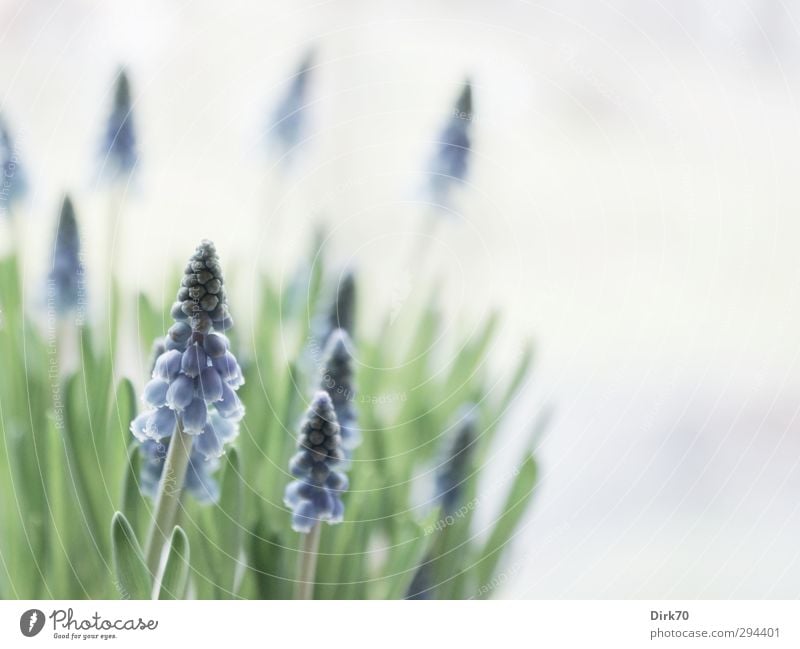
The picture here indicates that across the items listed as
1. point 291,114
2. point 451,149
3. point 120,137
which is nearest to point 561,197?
point 451,149

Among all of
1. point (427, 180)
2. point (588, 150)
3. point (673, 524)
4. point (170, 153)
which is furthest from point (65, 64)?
point (673, 524)

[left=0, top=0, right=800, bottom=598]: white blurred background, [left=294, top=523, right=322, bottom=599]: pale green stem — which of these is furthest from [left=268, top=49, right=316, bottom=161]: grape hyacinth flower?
[left=294, top=523, right=322, bottom=599]: pale green stem

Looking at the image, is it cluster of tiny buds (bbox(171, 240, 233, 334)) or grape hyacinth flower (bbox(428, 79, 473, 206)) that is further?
grape hyacinth flower (bbox(428, 79, 473, 206))

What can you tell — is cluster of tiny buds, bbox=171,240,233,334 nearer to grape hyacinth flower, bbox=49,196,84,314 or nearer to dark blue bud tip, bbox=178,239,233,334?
dark blue bud tip, bbox=178,239,233,334

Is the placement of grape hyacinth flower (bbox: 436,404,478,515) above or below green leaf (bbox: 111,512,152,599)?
above

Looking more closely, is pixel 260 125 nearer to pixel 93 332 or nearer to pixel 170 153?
pixel 170 153
